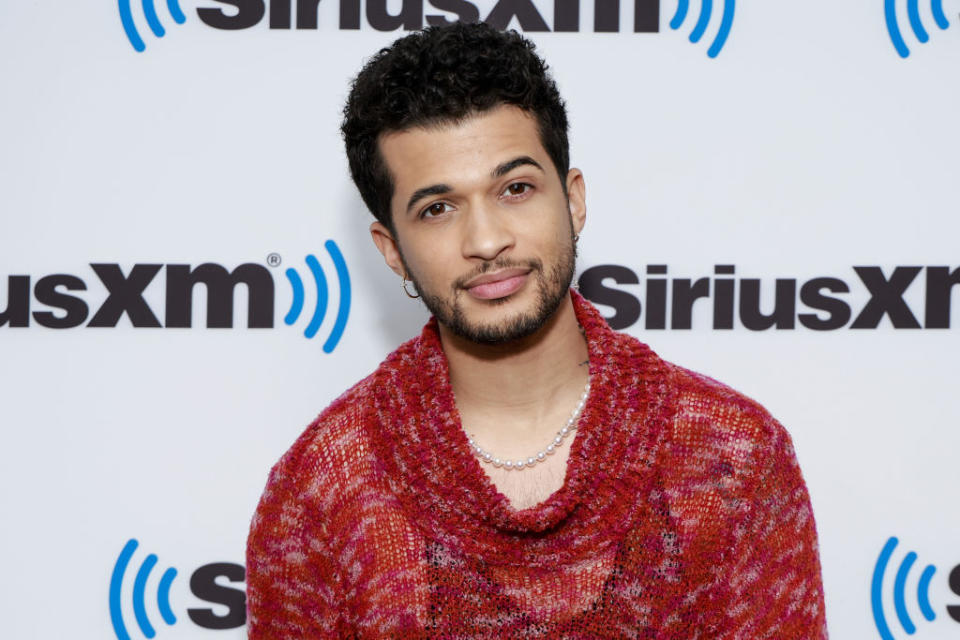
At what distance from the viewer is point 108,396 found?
2.10 m

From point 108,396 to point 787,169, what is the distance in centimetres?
168

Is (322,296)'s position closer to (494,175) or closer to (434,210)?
(434,210)

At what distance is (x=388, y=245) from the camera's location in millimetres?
1673

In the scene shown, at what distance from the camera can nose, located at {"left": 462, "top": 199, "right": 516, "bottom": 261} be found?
1.44m

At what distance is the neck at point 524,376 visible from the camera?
158cm

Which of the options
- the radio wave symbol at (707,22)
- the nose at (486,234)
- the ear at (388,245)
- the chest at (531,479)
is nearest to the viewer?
the nose at (486,234)

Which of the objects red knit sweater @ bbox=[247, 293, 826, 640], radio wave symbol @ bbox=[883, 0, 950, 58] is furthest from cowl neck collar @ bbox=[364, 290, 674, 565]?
radio wave symbol @ bbox=[883, 0, 950, 58]

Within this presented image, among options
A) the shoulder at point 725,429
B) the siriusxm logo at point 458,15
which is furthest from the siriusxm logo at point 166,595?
the siriusxm logo at point 458,15

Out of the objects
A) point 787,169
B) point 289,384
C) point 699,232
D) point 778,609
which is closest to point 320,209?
point 289,384

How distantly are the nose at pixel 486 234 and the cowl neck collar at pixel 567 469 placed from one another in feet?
0.88

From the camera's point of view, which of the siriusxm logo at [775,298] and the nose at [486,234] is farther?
the siriusxm logo at [775,298]

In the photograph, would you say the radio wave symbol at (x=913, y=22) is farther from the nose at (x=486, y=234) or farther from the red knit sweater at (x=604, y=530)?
the nose at (x=486, y=234)

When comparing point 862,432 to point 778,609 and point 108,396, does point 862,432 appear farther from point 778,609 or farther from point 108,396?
point 108,396

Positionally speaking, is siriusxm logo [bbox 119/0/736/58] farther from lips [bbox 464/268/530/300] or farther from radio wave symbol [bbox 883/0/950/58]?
lips [bbox 464/268/530/300]
